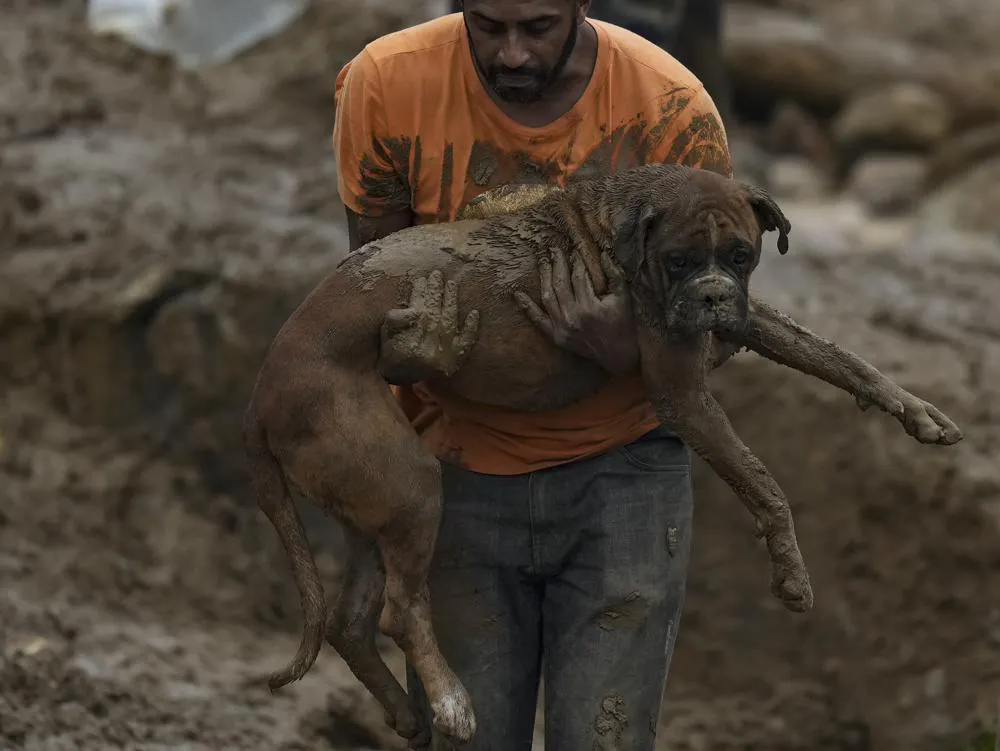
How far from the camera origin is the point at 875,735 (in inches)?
225

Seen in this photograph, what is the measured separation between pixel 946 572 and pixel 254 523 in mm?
2545

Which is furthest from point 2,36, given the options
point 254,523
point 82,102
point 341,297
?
point 341,297

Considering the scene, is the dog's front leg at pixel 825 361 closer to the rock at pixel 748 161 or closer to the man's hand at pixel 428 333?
the man's hand at pixel 428 333

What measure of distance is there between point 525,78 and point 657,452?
0.88 metres

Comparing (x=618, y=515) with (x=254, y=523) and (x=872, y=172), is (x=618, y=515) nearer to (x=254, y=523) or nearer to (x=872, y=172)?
(x=254, y=523)

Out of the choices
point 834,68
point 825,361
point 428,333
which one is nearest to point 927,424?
point 825,361

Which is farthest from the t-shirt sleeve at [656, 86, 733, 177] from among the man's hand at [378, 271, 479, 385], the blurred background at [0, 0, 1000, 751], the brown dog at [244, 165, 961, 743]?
the blurred background at [0, 0, 1000, 751]

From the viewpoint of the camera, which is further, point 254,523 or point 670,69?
point 254,523

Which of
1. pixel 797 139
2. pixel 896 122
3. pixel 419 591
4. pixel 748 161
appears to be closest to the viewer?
pixel 419 591

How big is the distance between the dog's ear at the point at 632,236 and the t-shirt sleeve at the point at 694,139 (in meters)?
0.25

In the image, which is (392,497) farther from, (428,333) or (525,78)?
(525,78)

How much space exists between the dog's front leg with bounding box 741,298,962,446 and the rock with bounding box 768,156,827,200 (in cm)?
660

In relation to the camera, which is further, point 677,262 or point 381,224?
point 381,224

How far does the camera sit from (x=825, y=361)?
3.40 metres
